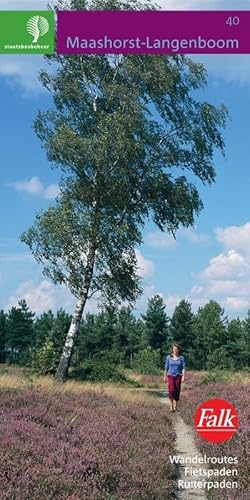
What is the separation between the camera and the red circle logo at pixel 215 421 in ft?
25.5

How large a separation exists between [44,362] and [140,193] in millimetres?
8645

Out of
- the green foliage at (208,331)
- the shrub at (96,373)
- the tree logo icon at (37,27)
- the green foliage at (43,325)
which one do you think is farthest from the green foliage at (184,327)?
the tree logo icon at (37,27)

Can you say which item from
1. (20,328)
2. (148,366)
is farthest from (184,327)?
(148,366)

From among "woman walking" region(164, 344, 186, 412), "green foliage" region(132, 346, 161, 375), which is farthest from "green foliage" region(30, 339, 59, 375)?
"green foliage" region(132, 346, 161, 375)

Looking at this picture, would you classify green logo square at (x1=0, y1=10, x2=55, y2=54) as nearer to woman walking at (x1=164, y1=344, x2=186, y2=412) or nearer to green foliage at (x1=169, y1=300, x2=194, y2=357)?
woman walking at (x1=164, y1=344, x2=186, y2=412)

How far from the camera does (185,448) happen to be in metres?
9.75

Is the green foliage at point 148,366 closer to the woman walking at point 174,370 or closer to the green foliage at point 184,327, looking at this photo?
the green foliage at point 184,327

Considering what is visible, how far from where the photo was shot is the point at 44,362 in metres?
26.9

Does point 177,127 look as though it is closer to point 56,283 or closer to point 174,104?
point 174,104

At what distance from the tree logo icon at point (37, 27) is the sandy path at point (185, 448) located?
7343 mm

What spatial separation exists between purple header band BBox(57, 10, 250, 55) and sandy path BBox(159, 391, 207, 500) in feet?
19.5

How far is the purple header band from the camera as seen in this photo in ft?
30.3

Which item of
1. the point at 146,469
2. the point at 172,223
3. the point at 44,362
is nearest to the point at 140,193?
the point at 172,223

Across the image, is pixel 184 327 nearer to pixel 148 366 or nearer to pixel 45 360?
pixel 148 366
